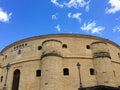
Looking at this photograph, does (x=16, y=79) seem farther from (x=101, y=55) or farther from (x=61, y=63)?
(x=101, y=55)

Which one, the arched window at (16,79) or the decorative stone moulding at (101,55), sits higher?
the decorative stone moulding at (101,55)

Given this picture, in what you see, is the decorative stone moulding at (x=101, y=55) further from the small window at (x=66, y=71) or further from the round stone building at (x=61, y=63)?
the small window at (x=66, y=71)

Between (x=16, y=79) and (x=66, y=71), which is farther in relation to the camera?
(x=16, y=79)

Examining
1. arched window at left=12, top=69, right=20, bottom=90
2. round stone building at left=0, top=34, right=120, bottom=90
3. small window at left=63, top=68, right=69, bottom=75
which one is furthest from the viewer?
arched window at left=12, top=69, right=20, bottom=90

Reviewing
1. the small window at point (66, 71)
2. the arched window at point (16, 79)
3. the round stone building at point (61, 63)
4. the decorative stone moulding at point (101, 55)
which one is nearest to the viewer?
the round stone building at point (61, 63)

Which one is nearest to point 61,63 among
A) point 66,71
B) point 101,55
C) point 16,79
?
point 66,71

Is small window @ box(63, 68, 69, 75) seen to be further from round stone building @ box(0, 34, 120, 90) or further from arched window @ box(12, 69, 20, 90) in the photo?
arched window @ box(12, 69, 20, 90)

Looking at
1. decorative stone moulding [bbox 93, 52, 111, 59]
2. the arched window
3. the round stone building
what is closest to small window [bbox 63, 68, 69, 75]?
the round stone building

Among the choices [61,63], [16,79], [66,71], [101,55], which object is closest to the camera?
[61,63]

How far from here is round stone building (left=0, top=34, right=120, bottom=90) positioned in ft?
78.6

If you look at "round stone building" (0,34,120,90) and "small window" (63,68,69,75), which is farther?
"small window" (63,68,69,75)

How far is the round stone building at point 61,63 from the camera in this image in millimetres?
23969

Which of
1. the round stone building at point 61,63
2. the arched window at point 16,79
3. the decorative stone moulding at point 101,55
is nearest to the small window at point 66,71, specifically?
the round stone building at point 61,63

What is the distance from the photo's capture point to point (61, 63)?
2497 centimetres
